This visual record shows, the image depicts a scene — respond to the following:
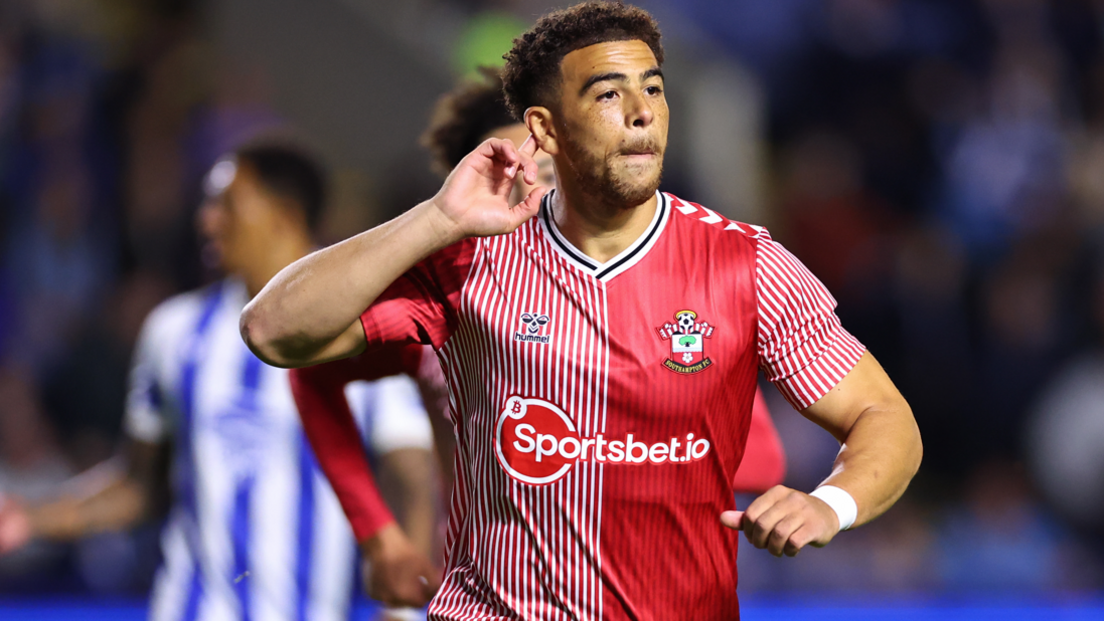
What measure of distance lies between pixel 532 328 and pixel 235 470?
6.36 ft

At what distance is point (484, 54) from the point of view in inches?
353

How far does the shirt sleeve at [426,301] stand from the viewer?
2.63 m

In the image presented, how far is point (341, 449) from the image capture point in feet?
10.9

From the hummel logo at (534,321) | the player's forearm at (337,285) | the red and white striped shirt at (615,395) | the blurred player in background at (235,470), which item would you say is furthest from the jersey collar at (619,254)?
the blurred player in background at (235,470)

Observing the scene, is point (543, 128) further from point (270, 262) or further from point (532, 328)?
point (270, 262)

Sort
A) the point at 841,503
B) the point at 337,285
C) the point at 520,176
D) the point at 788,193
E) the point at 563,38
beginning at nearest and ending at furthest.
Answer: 1. the point at 841,503
2. the point at 337,285
3. the point at 563,38
4. the point at 520,176
5. the point at 788,193

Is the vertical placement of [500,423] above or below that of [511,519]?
above

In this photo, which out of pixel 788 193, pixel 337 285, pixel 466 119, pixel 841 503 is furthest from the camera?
pixel 788 193

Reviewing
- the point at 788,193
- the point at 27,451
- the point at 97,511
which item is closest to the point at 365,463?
the point at 97,511

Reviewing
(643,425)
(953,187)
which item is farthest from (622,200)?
(953,187)

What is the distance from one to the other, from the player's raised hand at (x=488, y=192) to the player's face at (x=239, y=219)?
190 centimetres

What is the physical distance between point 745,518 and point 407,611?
1863 millimetres

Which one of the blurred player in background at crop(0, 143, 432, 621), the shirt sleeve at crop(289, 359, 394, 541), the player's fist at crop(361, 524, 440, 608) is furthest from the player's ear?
the blurred player in background at crop(0, 143, 432, 621)

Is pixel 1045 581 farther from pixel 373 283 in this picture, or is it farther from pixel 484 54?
pixel 373 283
